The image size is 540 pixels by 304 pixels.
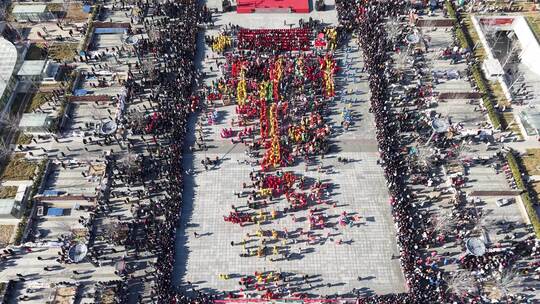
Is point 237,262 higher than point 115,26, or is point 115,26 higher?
point 115,26

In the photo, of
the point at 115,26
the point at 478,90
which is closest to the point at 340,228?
the point at 478,90

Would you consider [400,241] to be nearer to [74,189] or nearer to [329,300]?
[329,300]

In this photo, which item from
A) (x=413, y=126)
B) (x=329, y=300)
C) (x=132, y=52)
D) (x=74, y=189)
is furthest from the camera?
(x=132, y=52)

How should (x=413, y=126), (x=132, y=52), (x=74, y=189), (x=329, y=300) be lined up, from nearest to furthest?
1. (x=329, y=300)
2. (x=74, y=189)
3. (x=413, y=126)
4. (x=132, y=52)

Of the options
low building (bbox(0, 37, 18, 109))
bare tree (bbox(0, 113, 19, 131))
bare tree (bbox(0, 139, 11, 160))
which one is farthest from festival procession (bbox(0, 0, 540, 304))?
low building (bbox(0, 37, 18, 109))

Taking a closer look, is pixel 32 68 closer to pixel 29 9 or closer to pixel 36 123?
pixel 36 123

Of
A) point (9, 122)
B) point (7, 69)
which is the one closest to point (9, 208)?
point (9, 122)

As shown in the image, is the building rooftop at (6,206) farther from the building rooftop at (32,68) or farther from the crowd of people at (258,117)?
the building rooftop at (32,68)

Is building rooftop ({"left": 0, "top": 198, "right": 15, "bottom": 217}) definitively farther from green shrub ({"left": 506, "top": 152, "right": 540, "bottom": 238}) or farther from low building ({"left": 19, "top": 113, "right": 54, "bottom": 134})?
green shrub ({"left": 506, "top": 152, "right": 540, "bottom": 238})

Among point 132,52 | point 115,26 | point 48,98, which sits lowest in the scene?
point 48,98
